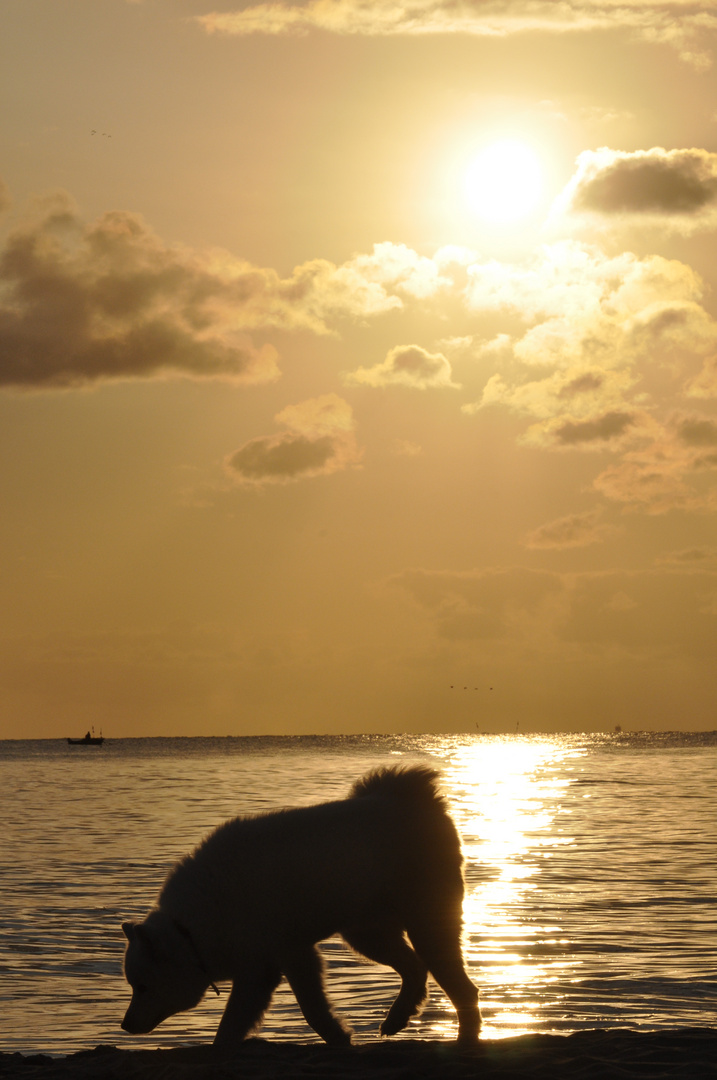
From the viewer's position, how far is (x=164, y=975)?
848 cm

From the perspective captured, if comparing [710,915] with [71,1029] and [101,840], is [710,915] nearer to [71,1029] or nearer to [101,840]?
[71,1029]

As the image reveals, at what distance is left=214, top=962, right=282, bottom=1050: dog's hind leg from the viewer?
8.34m

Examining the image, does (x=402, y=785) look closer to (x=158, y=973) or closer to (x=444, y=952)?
(x=444, y=952)

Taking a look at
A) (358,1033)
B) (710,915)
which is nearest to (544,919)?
(710,915)

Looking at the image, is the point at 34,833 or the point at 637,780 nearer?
the point at 34,833

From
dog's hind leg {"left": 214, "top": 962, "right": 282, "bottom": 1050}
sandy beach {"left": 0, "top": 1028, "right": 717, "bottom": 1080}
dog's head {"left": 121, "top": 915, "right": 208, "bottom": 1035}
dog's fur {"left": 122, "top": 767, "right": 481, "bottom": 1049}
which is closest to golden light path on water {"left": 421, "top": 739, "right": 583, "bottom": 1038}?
sandy beach {"left": 0, "top": 1028, "right": 717, "bottom": 1080}

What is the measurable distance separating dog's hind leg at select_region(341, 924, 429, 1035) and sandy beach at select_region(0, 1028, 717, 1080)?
8.3 inches

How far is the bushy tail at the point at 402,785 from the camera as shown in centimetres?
879

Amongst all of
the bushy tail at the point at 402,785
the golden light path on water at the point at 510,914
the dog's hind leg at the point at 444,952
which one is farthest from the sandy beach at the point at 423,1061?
the bushy tail at the point at 402,785

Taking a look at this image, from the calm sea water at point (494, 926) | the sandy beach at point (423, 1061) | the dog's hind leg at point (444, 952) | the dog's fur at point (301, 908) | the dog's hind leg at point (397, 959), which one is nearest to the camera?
the sandy beach at point (423, 1061)

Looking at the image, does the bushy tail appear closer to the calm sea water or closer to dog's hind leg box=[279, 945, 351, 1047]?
dog's hind leg box=[279, 945, 351, 1047]

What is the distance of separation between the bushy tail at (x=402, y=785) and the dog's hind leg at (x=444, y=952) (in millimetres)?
850

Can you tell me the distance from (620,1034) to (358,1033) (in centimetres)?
251

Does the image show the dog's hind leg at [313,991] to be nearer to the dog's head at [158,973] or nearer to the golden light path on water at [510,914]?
the dog's head at [158,973]
